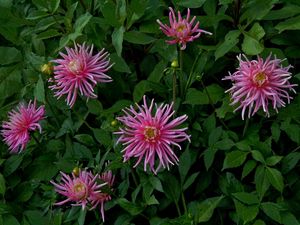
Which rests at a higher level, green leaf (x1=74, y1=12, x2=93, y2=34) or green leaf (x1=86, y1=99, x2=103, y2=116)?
green leaf (x1=74, y1=12, x2=93, y2=34)

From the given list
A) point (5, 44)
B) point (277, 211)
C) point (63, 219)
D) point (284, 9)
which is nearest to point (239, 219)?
point (277, 211)

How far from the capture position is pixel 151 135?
1578 millimetres

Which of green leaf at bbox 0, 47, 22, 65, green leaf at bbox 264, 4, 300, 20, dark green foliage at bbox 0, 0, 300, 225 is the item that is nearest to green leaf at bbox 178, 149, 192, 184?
dark green foliage at bbox 0, 0, 300, 225

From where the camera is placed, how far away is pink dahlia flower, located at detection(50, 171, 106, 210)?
164cm

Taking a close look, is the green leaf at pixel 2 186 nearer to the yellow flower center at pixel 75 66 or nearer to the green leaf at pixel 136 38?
the yellow flower center at pixel 75 66

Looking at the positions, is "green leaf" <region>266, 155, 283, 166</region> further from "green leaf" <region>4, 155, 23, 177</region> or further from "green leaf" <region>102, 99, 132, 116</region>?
"green leaf" <region>4, 155, 23, 177</region>

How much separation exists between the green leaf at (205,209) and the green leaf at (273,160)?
0.52 feet

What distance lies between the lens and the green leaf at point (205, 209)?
1.62 m

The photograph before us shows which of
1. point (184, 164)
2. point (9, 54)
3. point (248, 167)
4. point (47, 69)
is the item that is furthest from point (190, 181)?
point (9, 54)

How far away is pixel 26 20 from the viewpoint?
2.05m

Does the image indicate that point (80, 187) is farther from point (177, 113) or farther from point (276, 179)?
point (276, 179)

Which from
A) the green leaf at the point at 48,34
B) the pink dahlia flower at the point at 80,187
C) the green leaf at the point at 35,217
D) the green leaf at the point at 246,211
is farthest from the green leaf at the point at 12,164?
the green leaf at the point at 246,211

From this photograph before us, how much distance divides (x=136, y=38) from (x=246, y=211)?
595 millimetres

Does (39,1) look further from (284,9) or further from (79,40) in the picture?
(284,9)
